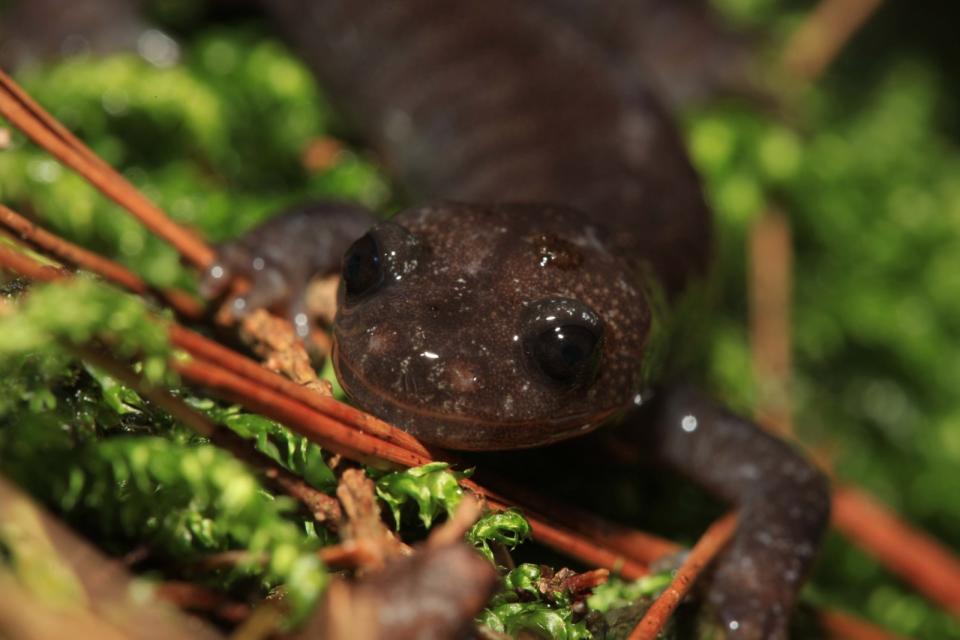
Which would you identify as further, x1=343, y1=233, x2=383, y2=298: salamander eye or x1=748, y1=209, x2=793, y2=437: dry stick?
x1=748, y1=209, x2=793, y2=437: dry stick

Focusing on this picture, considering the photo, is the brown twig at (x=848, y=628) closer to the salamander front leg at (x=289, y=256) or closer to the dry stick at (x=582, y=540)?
the dry stick at (x=582, y=540)

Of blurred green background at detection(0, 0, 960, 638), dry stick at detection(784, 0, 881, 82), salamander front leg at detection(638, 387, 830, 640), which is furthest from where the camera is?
dry stick at detection(784, 0, 881, 82)

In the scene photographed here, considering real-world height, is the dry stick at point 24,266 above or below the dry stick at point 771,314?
above

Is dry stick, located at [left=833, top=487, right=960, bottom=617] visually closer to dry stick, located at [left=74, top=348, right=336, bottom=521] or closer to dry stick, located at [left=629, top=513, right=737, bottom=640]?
dry stick, located at [left=629, top=513, right=737, bottom=640]

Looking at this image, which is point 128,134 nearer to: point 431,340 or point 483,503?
point 431,340

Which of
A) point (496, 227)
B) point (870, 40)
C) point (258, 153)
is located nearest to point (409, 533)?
point (496, 227)

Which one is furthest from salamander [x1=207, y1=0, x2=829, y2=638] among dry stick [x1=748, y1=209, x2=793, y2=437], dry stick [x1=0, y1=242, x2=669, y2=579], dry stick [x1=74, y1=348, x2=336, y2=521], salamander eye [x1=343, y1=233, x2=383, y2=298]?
dry stick [x1=748, y1=209, x2=793, y2=437]

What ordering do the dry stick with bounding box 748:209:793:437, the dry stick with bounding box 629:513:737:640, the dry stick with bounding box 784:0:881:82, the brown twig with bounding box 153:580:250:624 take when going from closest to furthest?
the brown twig with bounding box 153:580:250:624, the dry stick with bounding box 629:513:737:640, the dry stick with bounding box 748:209:793:437, the dry stick with bounding box 784:0:881:82

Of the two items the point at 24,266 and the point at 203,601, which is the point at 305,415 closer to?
the point at 203,601

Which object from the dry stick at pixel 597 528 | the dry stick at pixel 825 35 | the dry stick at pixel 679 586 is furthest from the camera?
the dry stick at pixel 825 35

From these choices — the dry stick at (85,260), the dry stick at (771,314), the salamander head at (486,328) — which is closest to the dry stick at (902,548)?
the dry stick at (771,314)
